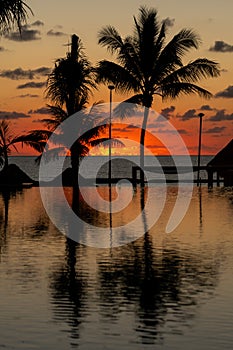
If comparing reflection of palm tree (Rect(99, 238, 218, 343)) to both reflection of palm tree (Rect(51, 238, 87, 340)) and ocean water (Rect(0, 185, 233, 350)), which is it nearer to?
ocean water (Rect(0, 185, 233, 350))

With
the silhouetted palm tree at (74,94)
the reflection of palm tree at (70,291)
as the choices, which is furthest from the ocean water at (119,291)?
the silhouetted palm tree at (74,94)

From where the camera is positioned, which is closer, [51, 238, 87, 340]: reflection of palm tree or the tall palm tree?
[51, 238, 87, 340]: reflection of palm tree

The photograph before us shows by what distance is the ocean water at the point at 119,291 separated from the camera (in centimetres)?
902

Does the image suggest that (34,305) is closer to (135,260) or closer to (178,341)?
(178,341)

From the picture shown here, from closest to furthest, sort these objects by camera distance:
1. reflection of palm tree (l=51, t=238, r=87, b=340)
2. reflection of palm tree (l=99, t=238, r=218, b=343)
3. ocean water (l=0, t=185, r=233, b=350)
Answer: ocean water (l=0, t=185, r=233, b=350), reflection of palm tree (l=51, t=238, r=87, b=340), reflection of palm tree (l=99, t=238, r=218, b=343)

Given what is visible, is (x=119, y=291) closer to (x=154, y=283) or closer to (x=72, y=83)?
(x=154, y=283)

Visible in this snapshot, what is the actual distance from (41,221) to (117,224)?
7.86 ft

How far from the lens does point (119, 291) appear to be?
39.3 feet

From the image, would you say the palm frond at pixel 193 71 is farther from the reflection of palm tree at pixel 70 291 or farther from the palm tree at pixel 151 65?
the reflection of palm tree at pixel 70 291

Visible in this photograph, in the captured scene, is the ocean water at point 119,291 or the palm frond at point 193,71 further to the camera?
the palm frond at point 193,71

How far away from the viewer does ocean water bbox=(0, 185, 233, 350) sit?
9023mm

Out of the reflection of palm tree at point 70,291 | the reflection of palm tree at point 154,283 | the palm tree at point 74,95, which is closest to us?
the reflection of palm tree at point 70,291

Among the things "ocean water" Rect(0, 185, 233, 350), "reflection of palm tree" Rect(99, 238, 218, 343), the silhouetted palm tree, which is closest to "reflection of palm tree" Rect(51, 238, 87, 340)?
"ocean water" Rect(0, 185, 233, 350)

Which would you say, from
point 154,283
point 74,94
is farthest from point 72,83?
point 154,283
